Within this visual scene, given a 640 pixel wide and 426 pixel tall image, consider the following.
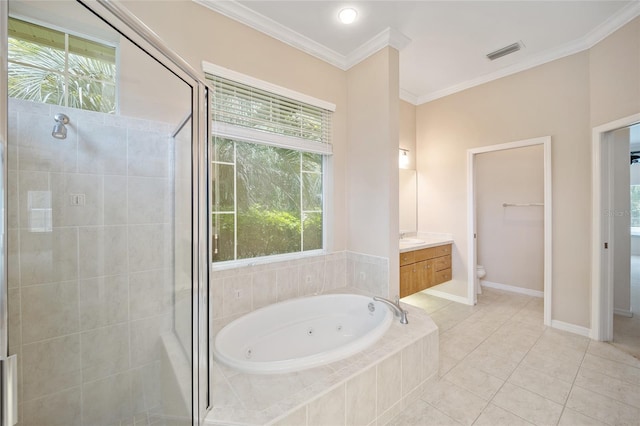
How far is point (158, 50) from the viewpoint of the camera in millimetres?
1096

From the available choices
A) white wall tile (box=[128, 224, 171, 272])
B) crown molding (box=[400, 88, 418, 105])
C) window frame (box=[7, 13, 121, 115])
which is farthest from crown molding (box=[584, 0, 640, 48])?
white wall tile (box=[128, 224, 171, 272])

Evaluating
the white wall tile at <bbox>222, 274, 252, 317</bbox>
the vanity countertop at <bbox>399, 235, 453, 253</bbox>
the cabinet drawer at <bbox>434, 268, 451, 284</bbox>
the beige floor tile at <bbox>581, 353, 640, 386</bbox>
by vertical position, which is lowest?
the beige floor tile at <bbox>581, 353, 640, 386</bbox>

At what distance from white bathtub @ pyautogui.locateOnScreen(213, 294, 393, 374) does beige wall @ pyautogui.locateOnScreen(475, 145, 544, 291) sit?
283 cm

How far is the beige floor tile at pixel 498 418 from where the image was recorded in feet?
5.10

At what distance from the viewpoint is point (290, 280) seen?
2.48 meters

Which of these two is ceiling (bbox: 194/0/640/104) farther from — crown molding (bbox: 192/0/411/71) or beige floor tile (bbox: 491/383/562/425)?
beige floor tile (bbox: 491/383/562/425)

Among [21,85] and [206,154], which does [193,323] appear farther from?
[21,85]

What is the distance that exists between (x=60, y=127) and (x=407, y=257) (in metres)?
2.95

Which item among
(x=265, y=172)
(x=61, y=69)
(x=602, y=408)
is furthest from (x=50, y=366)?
(x=602, y=408)

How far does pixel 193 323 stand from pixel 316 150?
188cm

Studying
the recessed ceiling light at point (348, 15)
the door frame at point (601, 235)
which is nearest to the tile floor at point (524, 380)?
the door frame at point (601, 235)

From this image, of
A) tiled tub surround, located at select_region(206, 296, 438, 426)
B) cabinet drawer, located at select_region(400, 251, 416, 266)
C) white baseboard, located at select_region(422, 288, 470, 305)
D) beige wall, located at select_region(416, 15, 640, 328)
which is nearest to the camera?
tiled tub surround, located at select_region(206, 296, 438, 426)

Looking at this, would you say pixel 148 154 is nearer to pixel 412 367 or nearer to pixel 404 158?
pixel 412 367

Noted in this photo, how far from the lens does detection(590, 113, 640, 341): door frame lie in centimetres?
244
